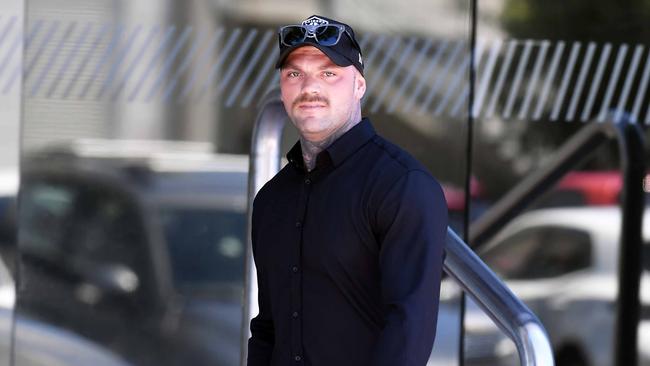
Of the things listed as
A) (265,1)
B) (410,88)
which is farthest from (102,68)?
(410,88)

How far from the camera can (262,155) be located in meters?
3.14

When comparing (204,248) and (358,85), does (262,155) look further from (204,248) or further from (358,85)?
(204,248)

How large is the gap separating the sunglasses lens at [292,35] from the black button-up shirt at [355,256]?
19 centimetres

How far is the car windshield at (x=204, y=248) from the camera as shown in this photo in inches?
195

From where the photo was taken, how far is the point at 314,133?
243 centimetres

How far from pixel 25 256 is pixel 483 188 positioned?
176cm

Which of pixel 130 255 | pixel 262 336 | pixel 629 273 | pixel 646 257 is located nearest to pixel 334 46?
pixel 262 336

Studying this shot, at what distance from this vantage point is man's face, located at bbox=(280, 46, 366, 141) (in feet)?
7.90

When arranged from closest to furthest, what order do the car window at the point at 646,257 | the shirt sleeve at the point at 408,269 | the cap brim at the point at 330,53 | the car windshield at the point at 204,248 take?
the shirt sleeve at the point at 408,269 < the cap brim at the point at 330,53 < the car windshield at the point at 204,248 < the car window at the point at 646,257

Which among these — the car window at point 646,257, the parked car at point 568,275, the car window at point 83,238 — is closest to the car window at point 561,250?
the parked car at point 568,275

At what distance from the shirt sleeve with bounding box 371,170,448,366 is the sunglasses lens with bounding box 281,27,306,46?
32 cm

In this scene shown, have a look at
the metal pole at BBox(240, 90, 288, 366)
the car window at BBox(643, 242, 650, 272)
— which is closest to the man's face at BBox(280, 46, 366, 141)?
the metal pole at BBox(240, 90, 288, 366)

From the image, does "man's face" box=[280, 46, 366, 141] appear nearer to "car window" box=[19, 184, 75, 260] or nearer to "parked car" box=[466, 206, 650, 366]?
"car window" box=[19, 184, 75, 260]

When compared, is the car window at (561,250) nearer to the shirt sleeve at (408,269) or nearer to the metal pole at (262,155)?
the metal pole at (262,155)
